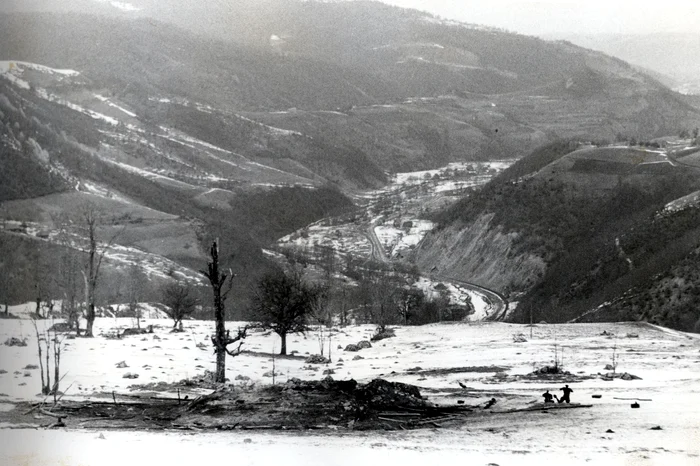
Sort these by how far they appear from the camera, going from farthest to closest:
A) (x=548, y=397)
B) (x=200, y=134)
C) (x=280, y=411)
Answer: (x=200, y=134), (x=548, y=397), (x=280, y=411)

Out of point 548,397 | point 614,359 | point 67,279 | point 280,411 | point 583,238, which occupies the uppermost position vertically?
point 583,238

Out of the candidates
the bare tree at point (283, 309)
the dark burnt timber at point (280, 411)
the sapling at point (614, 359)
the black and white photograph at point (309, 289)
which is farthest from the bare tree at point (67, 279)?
the sapling at point (614, 359)

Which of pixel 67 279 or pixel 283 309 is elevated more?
pixel 67 279

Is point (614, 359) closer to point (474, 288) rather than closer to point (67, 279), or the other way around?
point (67, 279)

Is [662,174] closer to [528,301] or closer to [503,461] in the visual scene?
[528,301]

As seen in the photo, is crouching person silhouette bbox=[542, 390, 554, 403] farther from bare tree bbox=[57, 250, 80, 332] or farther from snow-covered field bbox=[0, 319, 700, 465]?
bare tree bbox=[57, 250, 80, 332]

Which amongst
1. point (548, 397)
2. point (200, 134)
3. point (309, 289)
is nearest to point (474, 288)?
point (309, 289)
